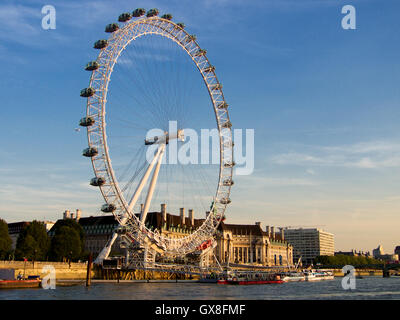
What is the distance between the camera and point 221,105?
278ft

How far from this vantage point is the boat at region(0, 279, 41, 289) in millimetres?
61250

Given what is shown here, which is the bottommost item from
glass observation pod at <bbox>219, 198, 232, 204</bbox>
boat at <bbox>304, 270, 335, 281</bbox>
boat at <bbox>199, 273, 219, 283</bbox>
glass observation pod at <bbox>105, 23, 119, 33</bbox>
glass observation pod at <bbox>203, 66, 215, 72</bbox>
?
boat at <bbox>304, 270, 335, 281</bbox>

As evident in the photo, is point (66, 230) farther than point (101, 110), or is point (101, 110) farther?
point (66, 230)

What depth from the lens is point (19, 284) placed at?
62.7 meters

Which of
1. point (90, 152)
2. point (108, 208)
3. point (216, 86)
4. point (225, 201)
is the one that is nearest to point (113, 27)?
point (90, 152)

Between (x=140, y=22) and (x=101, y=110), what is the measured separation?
1362 cm

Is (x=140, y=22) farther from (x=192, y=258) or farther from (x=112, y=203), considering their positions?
(x=192, y=258)

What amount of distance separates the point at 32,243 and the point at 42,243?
4.21m

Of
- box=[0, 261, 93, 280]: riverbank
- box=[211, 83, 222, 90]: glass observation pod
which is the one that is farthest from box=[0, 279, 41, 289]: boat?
box=[211, 83, 222, 90]: glass observation pod

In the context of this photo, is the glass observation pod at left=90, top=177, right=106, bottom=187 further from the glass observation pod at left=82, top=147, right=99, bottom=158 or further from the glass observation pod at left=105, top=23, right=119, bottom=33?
the glass observation pod at left=105, top=23, right=119, bottom=33

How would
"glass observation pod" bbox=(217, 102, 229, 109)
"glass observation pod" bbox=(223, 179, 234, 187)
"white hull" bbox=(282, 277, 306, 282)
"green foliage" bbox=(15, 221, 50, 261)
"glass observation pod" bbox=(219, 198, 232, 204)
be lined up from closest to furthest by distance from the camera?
"glass observation pod" bbox=(217, 102, 229, 109), "green foliage" bbox=(15, 221, 50, 261), "glass observation pod" bbox=(223, 179, 234, 187), "glass observation pod" bbox=(219, 198, 232, 204), "white hull" bbox=(282, 277, 306, 282)

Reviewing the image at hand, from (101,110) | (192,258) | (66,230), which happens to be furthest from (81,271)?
(101,110)

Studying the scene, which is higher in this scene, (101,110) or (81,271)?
(101,110)
